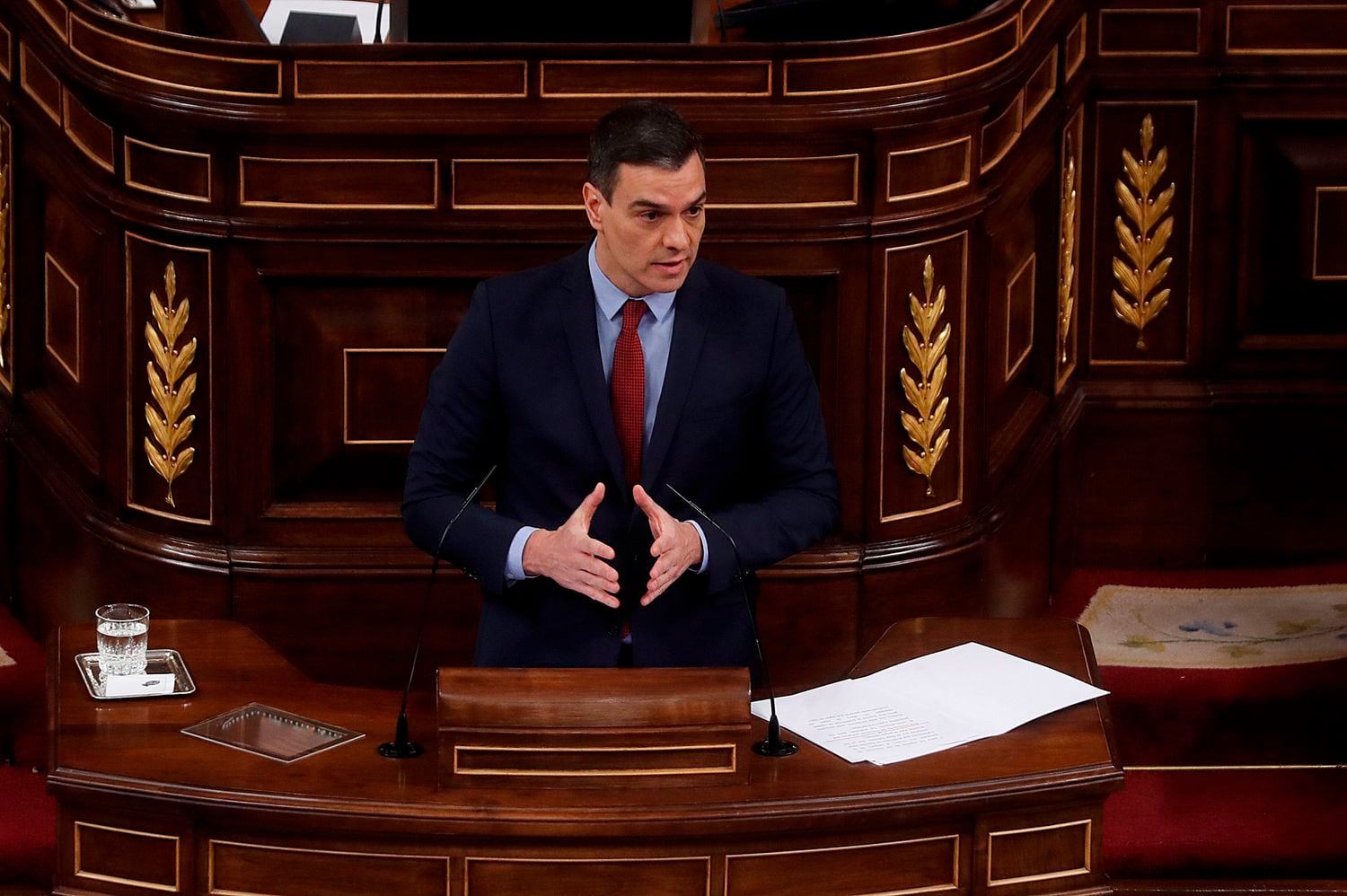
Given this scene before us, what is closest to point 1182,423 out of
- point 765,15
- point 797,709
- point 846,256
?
point 846,256

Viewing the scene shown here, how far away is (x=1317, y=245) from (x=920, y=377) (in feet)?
4.42

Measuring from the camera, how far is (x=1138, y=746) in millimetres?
4363

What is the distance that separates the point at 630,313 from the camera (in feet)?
10.1

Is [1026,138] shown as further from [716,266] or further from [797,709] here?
[797,709]

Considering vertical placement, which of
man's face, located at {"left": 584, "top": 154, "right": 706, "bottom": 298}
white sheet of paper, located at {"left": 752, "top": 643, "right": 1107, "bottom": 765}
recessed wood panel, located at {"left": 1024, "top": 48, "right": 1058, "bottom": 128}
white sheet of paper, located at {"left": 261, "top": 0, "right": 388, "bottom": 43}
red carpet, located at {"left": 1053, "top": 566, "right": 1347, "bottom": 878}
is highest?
white sheet of paper, located at {"left": 261, "top": 0, "right": 388, "bottom": 43}

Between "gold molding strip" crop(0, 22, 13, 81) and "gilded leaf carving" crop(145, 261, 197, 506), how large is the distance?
740 millimetres

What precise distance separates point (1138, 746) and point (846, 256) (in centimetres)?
125

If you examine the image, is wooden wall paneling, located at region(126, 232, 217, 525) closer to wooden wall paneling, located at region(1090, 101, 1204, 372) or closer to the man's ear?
the man's ear

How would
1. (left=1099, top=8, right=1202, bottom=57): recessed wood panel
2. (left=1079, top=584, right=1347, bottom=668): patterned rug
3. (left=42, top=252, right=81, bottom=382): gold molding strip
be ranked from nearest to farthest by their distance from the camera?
(left=1079, top=584, right=1347, bottom=668): patterned rug, (left=42, top=252, right=81, bottom=382): gold molding strip, (left=1099, top=8, right=1202, bottom=57): recessed wood panel

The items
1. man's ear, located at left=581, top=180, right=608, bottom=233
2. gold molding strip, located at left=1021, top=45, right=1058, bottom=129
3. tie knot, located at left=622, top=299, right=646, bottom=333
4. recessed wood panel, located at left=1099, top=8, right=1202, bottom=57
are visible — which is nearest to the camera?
man's ear, located at left=581, top=180, right=608, bottom=233

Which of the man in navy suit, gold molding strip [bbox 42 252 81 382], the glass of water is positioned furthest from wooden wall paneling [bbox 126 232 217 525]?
the glass of water

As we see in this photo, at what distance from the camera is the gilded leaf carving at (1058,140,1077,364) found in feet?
16.4

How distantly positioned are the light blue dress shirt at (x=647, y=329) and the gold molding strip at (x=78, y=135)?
176 cm

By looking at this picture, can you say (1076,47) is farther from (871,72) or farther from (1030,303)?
(871,72)
